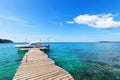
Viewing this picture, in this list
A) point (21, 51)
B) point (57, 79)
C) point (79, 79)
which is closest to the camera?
point (57, 79)

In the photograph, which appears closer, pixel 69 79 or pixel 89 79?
pixel 69 79

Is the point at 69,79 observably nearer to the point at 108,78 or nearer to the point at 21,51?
the point at 108,78

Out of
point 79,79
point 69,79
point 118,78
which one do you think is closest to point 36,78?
point 69,79

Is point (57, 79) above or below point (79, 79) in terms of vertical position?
above

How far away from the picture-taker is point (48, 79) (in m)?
6.17

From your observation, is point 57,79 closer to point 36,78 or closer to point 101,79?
point 36,78

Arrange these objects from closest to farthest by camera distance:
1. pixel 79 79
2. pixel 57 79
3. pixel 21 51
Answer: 1. pixel 57 79
2. pixel 79 79
3. pixel 21 51

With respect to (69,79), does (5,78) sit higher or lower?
lower

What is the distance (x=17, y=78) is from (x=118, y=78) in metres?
9.47

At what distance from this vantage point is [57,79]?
6117 millimetres

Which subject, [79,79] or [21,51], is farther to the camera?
[21,51]

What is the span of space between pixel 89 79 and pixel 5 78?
8090 millimetres

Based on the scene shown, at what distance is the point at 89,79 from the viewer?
9.38 meters

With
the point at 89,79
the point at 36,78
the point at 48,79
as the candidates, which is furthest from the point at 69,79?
the point at 89,79
